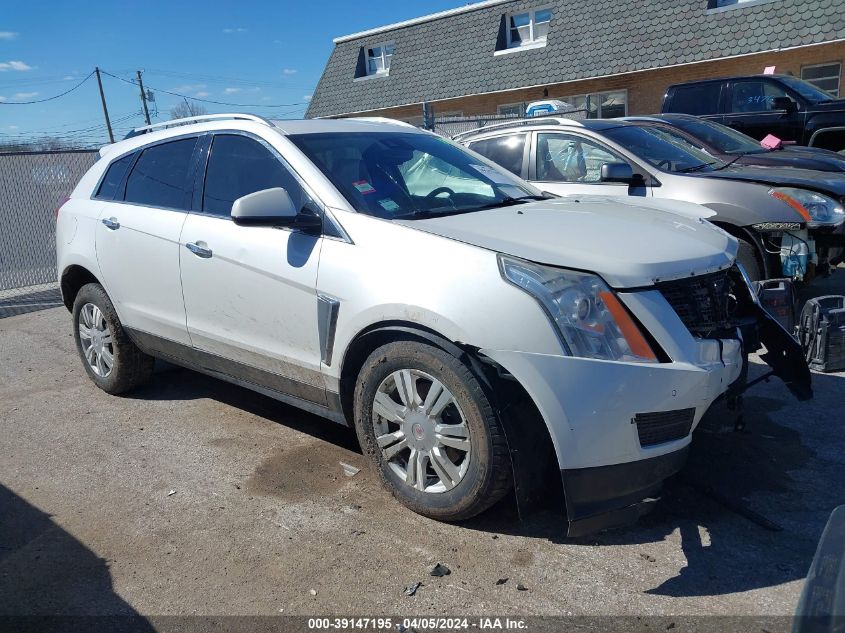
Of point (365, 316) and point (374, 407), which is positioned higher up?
point (365, 316)

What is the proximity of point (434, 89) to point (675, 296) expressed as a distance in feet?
72.3

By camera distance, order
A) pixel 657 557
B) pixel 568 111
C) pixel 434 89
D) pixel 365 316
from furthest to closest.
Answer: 1. pixel 434 89
2. pixel 568 111
3. pixel 365 316
4. pixel 657 557

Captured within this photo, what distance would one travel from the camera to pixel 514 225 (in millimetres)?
3385

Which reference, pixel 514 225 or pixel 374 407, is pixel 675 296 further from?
pixel 374 407

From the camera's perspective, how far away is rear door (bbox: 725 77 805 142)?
10945 millimetres

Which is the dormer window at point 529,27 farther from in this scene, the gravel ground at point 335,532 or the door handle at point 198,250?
the door handle at point 198,250

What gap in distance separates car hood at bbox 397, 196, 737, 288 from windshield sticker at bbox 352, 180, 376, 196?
0.38 m

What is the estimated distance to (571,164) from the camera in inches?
283

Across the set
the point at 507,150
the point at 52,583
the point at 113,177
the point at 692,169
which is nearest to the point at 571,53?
the point at 507,150

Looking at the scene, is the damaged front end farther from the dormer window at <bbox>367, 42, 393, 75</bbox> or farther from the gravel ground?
the dormer window at <bbox>367, 42, 393, 75</bbox>

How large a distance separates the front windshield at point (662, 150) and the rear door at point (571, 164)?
0.20 metres

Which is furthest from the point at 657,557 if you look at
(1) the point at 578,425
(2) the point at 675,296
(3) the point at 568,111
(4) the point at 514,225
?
(3) the point at 568,111

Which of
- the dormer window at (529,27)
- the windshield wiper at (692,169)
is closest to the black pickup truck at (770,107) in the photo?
the windshield wiper at (692,169)

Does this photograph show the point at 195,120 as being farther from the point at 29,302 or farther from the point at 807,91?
the point at 807,91
